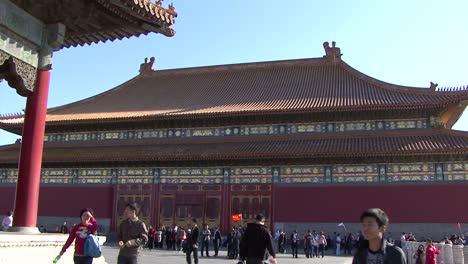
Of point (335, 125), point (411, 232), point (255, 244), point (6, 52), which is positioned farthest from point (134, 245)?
point (335, 125)

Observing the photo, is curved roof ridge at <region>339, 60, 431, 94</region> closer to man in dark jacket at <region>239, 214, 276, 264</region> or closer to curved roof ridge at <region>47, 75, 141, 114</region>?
curved roof ridge at <region>47, 75, 141, 114</region>

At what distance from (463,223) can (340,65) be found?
12.8 meters

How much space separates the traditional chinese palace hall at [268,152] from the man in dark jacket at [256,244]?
17.9 meters

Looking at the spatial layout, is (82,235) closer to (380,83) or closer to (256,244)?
(256,244)

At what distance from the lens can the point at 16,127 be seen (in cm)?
3325

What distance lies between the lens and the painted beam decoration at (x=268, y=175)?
24.8 meters

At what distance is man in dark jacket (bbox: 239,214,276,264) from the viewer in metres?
7.54

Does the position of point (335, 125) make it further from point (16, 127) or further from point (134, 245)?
point (134, 245)

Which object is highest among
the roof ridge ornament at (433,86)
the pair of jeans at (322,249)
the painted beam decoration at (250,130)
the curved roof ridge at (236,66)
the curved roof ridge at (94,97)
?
the curved roof ridge at (236,66)

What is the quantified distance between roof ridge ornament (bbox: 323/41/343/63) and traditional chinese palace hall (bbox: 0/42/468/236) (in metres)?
0.07

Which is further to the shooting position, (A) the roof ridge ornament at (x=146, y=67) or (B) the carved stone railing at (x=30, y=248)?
(A) the roof ridge ornament at (x=146, y=67)

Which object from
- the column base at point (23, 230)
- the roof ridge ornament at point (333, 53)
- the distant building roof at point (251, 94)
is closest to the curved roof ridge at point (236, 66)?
the distant building roof at point (251, 94)

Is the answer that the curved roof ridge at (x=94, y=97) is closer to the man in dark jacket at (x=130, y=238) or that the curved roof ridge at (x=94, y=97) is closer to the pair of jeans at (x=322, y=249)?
the pair of jeans at (x=322, y=249)

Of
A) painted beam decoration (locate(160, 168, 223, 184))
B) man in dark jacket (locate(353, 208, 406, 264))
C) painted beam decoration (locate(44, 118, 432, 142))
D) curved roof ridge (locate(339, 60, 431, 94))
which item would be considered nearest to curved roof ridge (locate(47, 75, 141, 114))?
painted beam decoration (locate(44, 118, 432, 142))
